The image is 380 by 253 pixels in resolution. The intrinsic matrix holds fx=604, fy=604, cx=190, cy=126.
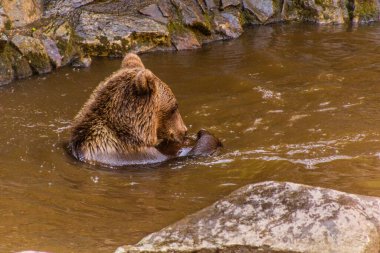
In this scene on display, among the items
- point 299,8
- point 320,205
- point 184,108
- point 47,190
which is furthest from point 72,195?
point 299,8

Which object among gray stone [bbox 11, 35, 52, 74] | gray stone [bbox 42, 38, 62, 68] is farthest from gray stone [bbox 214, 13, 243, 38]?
gray stone [bbox 11, 35, 52, 74]

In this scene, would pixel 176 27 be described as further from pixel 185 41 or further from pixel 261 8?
pixel 261 8

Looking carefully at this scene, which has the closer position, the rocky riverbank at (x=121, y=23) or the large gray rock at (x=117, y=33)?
the rocky riverbank at (x=121, y=23)

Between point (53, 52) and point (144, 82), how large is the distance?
513 centimetres

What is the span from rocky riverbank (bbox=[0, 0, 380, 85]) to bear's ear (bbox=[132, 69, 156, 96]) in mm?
4430

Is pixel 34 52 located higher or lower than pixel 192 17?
lower

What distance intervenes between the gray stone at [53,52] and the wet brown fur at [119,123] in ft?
14.6

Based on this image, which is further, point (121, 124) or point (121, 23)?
point (121, 23)

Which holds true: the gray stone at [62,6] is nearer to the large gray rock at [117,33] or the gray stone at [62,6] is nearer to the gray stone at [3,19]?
the large gray rock at [117,33]

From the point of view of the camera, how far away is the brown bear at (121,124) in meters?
6.96

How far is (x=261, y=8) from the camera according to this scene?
1505 cm

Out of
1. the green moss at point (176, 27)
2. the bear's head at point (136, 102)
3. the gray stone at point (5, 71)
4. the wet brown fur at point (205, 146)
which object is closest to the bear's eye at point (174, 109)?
the bear's head at point (136, 102)

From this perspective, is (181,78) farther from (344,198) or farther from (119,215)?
(344,198)

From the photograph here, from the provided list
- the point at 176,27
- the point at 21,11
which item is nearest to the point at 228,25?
the point at 176,27
